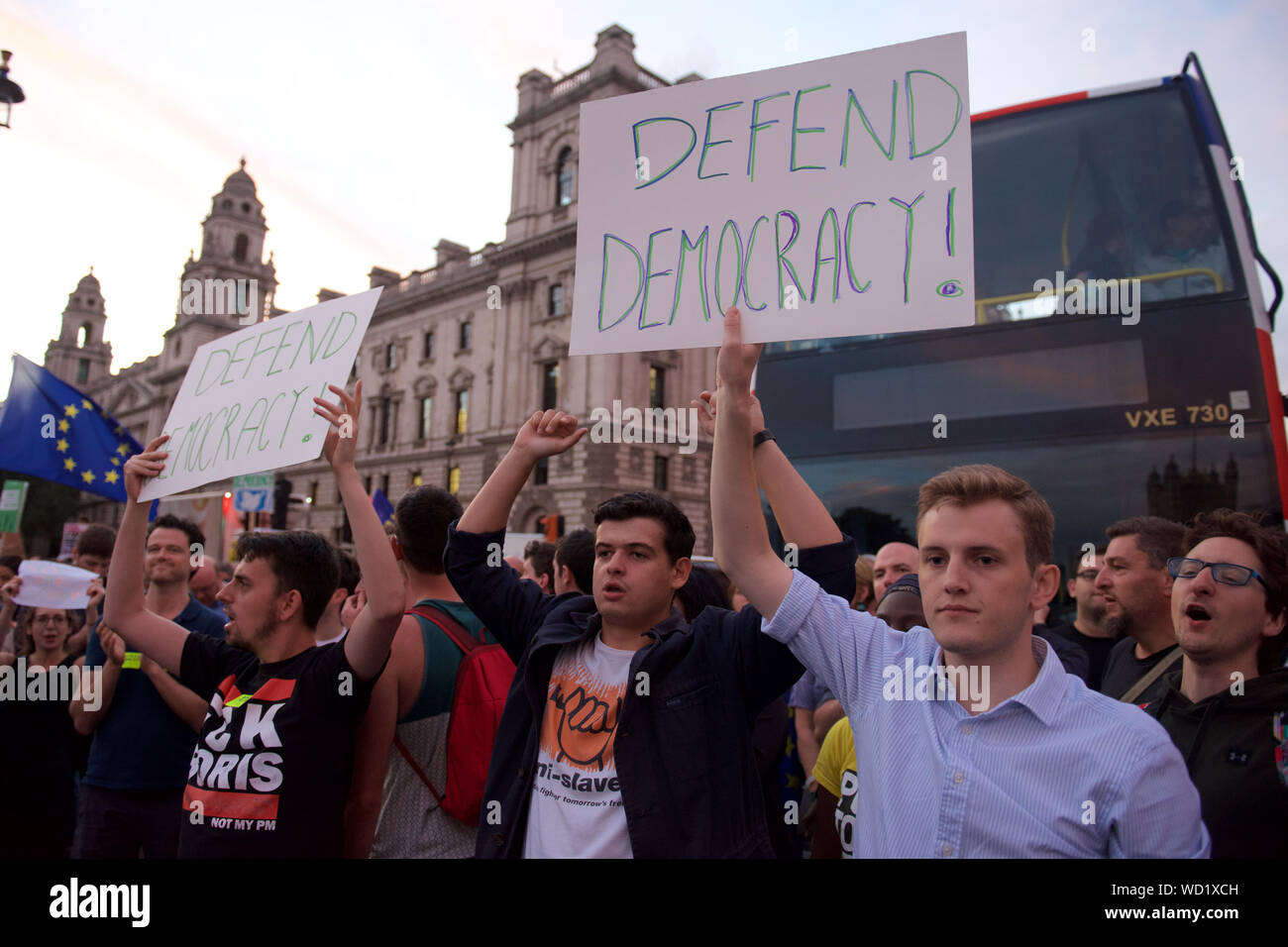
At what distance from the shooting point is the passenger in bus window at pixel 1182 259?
5457mm

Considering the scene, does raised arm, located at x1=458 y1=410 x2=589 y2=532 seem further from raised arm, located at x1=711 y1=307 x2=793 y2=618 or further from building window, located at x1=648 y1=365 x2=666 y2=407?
building window, located at x1=648 y1=365 x2=666 y2=407

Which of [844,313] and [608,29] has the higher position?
[608,29]

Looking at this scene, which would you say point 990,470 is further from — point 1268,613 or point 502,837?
point 502,837

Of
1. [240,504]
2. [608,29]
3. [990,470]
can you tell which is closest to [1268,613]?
[990,470]

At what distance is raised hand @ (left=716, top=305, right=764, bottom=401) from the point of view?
2.03m

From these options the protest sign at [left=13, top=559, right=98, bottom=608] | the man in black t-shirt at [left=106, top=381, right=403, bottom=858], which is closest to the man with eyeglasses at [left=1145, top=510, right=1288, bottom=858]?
the man in black t-shirt at [left=106, top=381, right=403, bottom=858]

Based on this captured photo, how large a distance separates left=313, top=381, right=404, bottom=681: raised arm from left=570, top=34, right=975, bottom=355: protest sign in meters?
0.77

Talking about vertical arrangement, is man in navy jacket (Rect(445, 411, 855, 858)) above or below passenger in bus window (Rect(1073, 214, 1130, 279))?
below

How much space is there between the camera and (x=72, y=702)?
A: 3506mm

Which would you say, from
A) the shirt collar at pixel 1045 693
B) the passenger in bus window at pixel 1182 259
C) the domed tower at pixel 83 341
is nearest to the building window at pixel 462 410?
the passenger in bus window at pixel 1182 259

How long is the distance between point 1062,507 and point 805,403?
2.03 m

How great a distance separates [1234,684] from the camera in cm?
220

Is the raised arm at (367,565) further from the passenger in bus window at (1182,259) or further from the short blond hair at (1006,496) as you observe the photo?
the passenger in bus window at (1182,259)

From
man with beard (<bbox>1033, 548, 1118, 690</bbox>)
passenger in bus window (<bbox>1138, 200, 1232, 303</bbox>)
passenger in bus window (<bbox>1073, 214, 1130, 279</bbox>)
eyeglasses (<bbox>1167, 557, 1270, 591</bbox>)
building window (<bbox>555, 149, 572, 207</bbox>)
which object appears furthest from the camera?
building window (<bbox>555, 149, 572, 207</bbox>)
